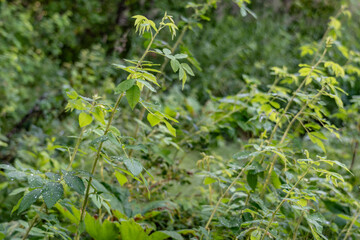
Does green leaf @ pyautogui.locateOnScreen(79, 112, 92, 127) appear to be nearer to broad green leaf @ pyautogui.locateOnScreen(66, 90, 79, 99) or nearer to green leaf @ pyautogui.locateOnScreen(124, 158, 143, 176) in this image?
broad green leaf @ pyautogui.locateOnScreen(66, 90, 79, 99)

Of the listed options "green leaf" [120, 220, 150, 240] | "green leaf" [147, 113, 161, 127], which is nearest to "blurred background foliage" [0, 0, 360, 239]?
"green leaf" [120, 220, 150, 240]

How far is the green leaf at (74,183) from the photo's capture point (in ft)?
3.73

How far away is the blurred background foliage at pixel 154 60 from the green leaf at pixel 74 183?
0.84 m

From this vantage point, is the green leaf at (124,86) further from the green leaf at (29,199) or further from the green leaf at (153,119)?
the green leaf at (29,199)

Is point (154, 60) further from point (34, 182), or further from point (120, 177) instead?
point (34, 182)

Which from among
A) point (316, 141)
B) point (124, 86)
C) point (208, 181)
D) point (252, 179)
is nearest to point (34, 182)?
point (124, 86)

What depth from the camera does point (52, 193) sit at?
43.9 inches

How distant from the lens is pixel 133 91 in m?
1.13

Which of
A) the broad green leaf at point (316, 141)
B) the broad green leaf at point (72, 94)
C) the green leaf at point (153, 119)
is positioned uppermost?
the broad green leaf at point (72, 94)

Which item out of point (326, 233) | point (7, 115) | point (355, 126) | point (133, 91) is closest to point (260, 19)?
point (355, 126)

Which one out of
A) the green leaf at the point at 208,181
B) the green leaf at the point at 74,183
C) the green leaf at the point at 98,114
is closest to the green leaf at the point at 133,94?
the green leaf at the point at 98,114

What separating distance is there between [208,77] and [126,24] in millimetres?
1200

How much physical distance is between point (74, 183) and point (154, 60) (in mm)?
2772

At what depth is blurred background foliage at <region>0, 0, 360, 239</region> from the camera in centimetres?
229
